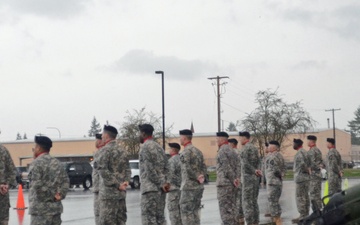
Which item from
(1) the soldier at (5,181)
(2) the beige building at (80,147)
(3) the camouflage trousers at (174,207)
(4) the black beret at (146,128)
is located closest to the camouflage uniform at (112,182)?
(4) the black beret at (146,128)

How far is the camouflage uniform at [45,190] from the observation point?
10.5 metres

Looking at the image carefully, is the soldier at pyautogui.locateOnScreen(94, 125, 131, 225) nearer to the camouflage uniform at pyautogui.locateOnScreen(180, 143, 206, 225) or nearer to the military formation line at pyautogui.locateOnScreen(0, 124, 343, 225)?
the military formation line at pyautogui.locateOnScreen(0, 124, 343, 225)

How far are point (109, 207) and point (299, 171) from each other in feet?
23.4

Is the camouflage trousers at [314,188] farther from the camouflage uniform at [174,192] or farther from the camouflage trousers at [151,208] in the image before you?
the camouflage trousers at [151,208]

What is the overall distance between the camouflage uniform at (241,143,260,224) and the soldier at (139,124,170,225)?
388cm

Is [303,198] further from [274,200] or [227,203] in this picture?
[227,203]

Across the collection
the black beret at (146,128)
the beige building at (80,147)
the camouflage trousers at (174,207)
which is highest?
the beige building at (80,147)

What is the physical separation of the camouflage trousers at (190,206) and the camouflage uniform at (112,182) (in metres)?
2.24

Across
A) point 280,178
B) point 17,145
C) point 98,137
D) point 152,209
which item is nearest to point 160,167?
point 152,209

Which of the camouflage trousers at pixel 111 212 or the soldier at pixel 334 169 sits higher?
the soldier at pixel 334 169

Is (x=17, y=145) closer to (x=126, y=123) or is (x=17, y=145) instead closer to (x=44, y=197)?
(x=126, y=123)

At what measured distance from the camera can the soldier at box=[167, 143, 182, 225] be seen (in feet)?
49.5

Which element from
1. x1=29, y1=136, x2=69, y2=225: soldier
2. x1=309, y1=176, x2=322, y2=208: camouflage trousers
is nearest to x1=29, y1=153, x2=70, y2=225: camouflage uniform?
x1=29, y1=136, x2=69, y2=225: soldier

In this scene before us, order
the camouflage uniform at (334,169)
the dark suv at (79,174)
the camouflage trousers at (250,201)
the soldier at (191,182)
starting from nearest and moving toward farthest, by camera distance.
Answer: the soldier at (191,182) → the camouflage trousers at (250,201) → the camouflage uniform at (334,169) → the dark suv at (79,174)
